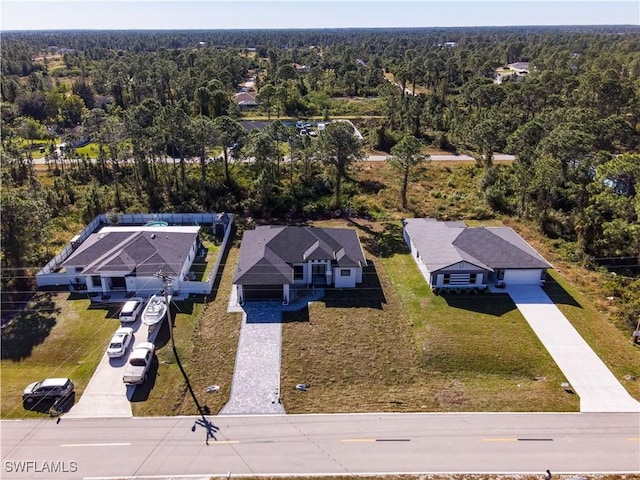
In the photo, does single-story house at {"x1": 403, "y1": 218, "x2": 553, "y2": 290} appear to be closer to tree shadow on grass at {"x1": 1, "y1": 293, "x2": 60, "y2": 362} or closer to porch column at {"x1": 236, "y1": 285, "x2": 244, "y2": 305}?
porch column at {"x1": 236, "y1": 285, "x2": 244, "y2": 305}

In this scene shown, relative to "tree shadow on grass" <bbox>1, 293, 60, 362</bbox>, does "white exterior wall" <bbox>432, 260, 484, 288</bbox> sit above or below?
above

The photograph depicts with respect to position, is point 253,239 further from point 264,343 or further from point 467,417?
point 467,417

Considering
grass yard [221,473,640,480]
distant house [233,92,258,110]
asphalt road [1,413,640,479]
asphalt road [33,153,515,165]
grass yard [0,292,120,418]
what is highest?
distant house [233,92,258,110]

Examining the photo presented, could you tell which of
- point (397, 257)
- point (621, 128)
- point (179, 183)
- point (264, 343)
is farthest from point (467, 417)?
point (621, 128)

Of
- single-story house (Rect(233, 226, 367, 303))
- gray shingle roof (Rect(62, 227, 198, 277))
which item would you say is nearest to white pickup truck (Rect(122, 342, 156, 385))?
single-story house (Rect(233, 226, 367, 303))

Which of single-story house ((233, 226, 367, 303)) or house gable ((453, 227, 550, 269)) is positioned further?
house gable ((453, 227, 550, 269))

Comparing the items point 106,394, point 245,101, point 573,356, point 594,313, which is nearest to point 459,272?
point 573,356

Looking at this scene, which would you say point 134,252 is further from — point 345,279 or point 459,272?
point 459,272
